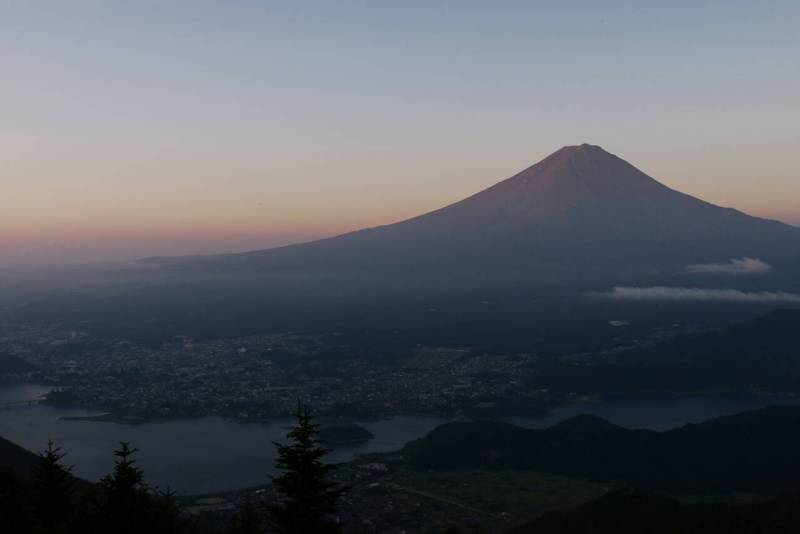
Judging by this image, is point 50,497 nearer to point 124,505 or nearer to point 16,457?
point 124,505

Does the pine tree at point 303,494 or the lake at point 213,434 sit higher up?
the pine tree at point 303,494

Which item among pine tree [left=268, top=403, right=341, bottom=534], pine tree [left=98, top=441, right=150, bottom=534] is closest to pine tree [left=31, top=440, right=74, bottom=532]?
pine tree [left=98, top=441, right=150, bottom=534]

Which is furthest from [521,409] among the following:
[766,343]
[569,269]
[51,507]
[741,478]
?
[569,269]

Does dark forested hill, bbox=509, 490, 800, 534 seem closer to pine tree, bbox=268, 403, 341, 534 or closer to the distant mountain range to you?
the distant mountain range

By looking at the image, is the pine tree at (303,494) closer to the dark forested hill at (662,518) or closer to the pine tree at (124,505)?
the pine tree at (124,505)

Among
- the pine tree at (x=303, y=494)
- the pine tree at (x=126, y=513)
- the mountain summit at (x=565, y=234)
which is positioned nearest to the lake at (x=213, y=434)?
the pine tree at (x=126, y=513)

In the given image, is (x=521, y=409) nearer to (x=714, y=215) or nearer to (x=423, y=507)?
(x=423, y=507)
